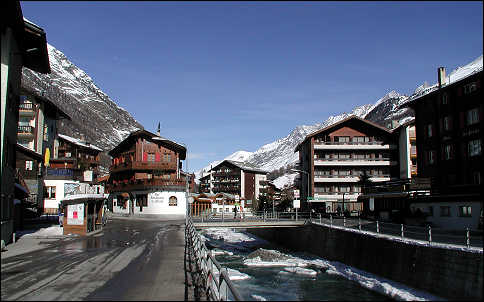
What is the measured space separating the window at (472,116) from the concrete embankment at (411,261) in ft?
59.3

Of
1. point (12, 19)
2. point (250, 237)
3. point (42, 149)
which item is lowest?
point (250, 237)

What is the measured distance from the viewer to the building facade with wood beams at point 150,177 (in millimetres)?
70000

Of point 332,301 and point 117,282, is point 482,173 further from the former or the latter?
point 117,282

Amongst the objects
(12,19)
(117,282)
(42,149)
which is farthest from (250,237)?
(117,282)

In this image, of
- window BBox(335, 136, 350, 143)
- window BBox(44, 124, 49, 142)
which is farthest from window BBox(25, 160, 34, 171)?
window BBox(335, 136, 350, 143)

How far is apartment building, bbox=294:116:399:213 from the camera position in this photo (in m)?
75.4

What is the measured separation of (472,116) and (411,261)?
976 inches

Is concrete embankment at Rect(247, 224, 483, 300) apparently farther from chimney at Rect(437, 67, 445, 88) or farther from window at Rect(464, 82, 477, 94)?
chimney at Rect(437, 67, 445, 88)

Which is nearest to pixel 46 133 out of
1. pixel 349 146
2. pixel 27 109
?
pixel 27 109

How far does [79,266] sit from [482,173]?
37741 mm

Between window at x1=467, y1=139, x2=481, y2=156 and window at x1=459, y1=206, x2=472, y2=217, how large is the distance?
36.5 ft

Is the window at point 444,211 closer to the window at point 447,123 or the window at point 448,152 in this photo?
the window at point 448,152

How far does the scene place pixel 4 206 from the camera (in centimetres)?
2675

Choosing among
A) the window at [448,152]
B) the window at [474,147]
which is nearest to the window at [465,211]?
the window at [474,147]
